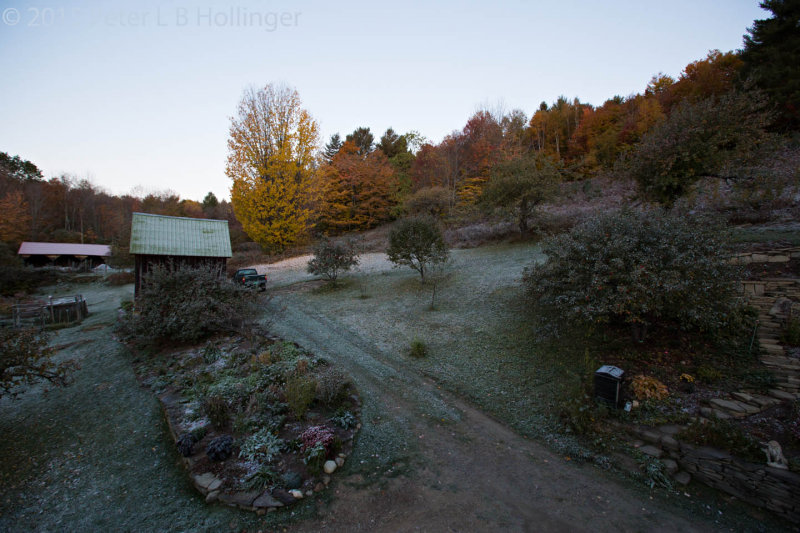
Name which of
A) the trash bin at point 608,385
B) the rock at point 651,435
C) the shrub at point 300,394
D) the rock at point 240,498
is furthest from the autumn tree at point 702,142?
the rock at point 240,498

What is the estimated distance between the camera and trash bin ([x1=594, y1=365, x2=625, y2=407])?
5.07 meters

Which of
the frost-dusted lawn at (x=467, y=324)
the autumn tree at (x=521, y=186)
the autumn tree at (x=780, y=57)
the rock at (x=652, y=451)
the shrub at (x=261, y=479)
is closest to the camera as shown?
the shrub at (x=261, y=479)

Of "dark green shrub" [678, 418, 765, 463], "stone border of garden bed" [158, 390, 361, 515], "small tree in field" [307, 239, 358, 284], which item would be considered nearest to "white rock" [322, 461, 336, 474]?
"stone border of garden bed" [158, 390, 361, 515]

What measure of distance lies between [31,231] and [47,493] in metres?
54.7

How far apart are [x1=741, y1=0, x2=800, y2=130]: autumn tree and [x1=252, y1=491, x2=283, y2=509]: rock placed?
2904cm

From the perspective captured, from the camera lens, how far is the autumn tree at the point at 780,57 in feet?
60.4

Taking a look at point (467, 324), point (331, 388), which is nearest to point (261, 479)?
point (331, 388)

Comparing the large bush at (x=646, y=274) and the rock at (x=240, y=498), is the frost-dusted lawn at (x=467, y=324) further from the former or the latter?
the rock at (x=240, y=498)

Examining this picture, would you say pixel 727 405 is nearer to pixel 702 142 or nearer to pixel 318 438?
pixel 318 438

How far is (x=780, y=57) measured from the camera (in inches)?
748

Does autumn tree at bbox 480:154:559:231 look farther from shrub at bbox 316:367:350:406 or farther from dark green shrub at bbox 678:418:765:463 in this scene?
shrub at bbox 316:367:350:406

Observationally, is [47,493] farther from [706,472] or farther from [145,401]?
[706,472]

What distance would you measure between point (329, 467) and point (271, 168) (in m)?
→ 22.2

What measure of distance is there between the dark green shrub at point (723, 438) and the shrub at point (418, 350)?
488 centimetres
